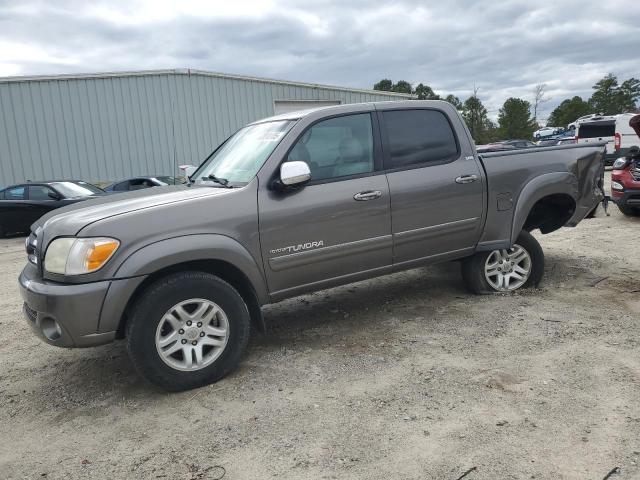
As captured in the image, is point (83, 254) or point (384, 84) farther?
point (384, 84)

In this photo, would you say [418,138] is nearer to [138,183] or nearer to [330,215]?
[330,215]

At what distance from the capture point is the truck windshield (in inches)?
155

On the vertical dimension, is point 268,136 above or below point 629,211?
above

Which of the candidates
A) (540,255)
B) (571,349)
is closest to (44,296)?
(571,349)

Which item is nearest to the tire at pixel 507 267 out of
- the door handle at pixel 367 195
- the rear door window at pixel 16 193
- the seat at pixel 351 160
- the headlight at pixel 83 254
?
the door handle at pixel 367 195

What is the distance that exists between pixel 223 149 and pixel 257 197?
123 cm

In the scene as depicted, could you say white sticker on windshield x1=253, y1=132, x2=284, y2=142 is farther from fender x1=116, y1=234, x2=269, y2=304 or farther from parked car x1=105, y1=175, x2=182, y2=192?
parked car x1=105, y1=175, x2=182, y2=192

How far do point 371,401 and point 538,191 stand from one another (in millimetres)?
2869


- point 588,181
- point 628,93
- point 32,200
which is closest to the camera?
point 588,181

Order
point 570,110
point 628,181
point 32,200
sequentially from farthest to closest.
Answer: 1. point 570,110
2. point 32,200
3. point 628,181

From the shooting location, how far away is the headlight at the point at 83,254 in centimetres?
314

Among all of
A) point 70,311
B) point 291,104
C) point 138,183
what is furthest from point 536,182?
point 291,104

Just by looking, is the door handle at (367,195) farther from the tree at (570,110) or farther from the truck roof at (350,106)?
the tree at (570,110)

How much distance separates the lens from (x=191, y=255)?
3373mm
